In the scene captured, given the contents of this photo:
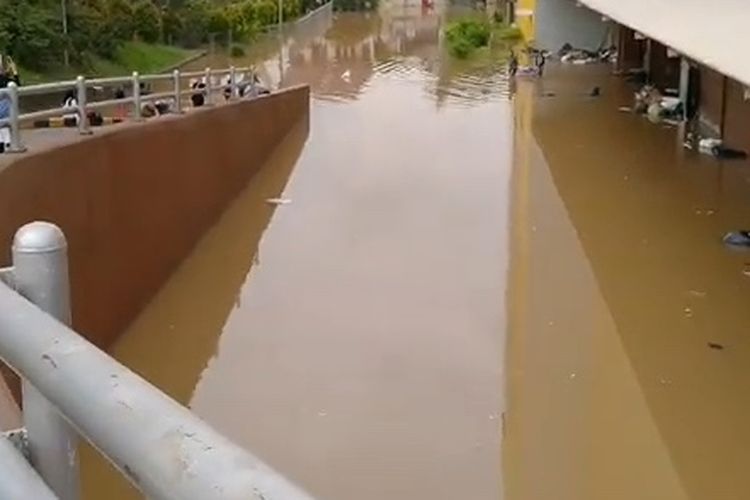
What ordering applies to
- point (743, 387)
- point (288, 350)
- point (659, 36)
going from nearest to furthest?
point (743, 387), point (288, 350), point (659, 36)

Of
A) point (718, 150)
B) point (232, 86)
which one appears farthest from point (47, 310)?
point (718, 150)

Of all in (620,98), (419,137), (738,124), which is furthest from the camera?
(620,98)

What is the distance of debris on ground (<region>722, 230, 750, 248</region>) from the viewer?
13406 mm

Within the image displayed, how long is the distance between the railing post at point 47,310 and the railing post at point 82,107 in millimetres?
8852

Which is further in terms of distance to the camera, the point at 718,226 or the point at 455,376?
the point at 718,226

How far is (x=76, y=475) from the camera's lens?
171cm

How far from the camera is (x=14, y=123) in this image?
8961 mm

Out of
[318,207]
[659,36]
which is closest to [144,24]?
[318,207]

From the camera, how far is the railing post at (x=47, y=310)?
161cm

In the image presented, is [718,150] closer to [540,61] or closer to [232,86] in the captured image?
[232,86]

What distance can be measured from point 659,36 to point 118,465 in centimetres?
1405

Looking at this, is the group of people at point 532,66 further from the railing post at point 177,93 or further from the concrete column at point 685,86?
the railing post at point 177,93

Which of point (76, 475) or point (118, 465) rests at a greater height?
point (118, 465)

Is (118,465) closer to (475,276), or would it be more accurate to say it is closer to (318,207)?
(475,276)
